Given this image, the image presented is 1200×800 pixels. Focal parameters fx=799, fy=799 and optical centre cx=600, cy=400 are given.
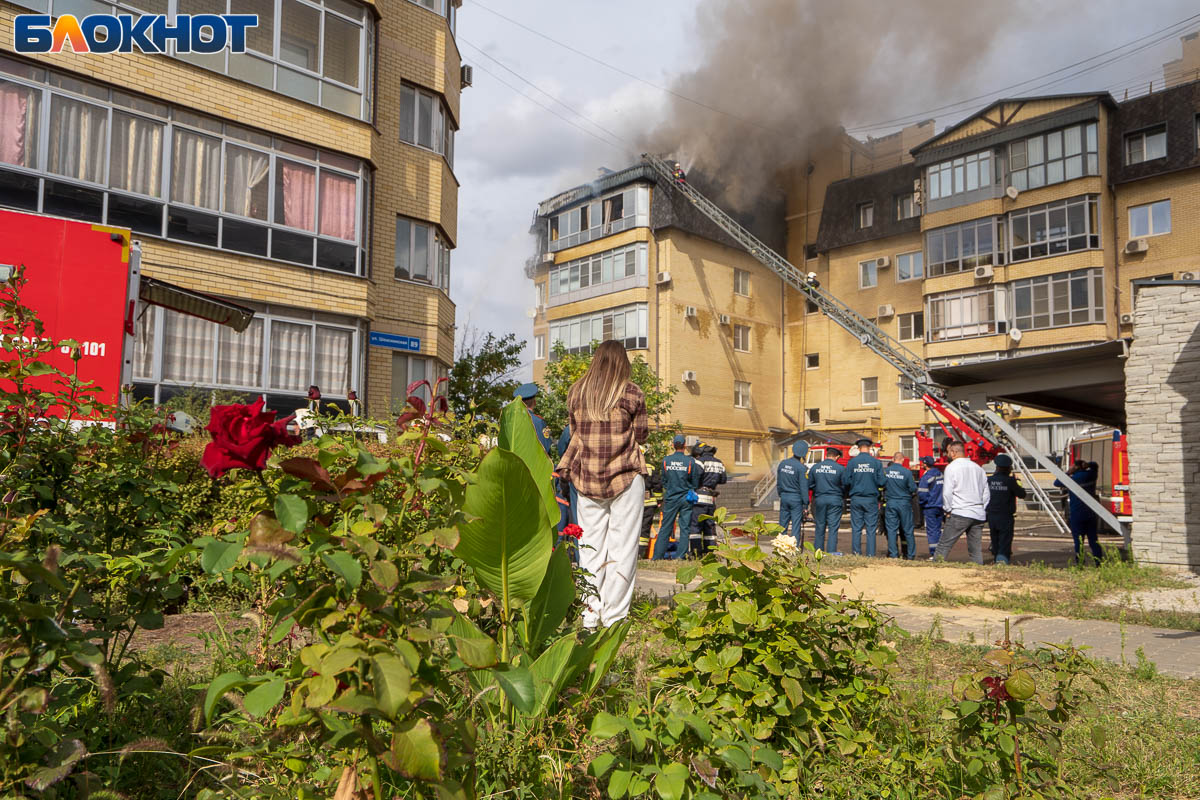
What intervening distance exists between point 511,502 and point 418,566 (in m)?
0.41

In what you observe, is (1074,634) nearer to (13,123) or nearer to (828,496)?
(828,496)

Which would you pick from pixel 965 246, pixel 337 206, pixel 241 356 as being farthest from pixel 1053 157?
pixel 241 356

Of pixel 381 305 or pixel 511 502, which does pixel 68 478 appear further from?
pixel 381 305

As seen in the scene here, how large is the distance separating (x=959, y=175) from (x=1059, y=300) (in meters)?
7.73

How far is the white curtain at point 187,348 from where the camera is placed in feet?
50.7

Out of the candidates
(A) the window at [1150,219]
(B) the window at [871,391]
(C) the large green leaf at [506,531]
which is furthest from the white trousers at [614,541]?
(B) the window at [871,391]

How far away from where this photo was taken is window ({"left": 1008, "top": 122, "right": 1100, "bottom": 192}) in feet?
113

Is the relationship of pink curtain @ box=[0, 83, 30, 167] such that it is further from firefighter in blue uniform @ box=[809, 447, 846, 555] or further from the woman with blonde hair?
firefighter in blue uniform @ box=[809, 447, 846, 555]

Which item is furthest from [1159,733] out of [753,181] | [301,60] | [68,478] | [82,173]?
[753,181]

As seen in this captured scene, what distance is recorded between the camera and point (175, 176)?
609 inches

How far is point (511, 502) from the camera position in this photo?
7.11 feet

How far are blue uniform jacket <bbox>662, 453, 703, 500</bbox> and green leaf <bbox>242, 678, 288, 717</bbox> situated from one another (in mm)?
11698

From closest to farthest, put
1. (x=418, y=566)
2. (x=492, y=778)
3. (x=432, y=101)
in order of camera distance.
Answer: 1. (x=418, y=566)
2. (x=492, y=778)
3. (x=432, y=101)

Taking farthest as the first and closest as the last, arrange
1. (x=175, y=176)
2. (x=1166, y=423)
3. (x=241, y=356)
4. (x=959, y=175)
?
(x=959, y=175) < (x=241, y=356) < (x=175, y=176) < (x=1166, y=423)
